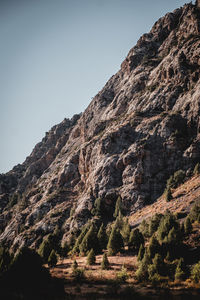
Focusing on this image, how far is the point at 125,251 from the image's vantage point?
142ft

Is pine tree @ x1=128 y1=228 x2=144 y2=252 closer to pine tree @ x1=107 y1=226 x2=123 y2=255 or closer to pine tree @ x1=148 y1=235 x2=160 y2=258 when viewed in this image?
pine tree @ x1=107 y1=226 x2=123 y2=255

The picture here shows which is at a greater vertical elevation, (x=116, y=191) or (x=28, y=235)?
(x=116, y=191)

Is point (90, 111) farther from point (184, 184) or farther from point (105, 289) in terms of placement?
point (105, 289)

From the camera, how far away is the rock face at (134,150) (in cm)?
7962

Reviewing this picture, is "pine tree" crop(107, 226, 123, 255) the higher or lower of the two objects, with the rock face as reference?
lower

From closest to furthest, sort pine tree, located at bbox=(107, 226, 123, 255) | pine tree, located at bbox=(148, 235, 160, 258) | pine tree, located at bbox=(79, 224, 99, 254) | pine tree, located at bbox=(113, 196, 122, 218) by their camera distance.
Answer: pine tree, located at bbox=(148, 235, 160, 258) → pine tree, located at bbox=(107, 226, 123, 255) → pine tree, located at bbox=(79, 224, 99, 254) → pine tree, located at bbox=(113, 196, 122, 218)

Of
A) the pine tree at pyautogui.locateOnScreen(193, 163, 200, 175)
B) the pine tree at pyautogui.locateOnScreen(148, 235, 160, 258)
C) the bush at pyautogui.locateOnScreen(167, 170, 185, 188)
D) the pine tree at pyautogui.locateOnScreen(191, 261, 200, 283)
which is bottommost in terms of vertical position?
the pine tree at pyautogui.locateOnScreen(191, 261, 200, 283)

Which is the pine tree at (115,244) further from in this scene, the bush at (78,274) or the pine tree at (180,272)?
the pine tree at (180,272)

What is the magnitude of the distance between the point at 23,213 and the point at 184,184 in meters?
83.8

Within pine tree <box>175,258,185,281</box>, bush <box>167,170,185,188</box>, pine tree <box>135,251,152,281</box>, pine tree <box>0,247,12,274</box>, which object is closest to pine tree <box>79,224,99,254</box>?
pine tree <box>0,247,12,274</box>

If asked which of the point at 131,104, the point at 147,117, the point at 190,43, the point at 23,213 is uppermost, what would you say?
the point at 190,43

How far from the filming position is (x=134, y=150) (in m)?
86.2

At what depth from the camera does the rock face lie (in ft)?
261

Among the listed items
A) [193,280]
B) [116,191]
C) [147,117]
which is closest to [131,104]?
[147,117]
